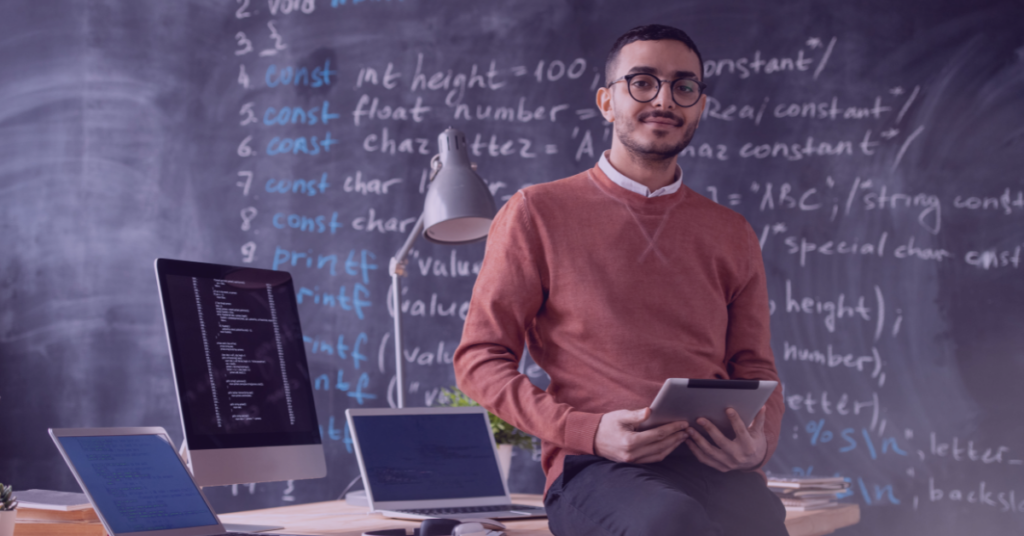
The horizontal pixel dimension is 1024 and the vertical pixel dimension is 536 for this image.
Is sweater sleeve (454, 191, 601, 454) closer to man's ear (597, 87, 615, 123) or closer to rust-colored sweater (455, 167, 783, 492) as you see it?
rust-colored sweater (455, 167, 783, 492)

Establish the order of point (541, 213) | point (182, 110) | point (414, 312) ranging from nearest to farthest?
point (541, 213), point (414, 312), point (182, 110)

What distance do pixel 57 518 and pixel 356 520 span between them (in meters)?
0.45

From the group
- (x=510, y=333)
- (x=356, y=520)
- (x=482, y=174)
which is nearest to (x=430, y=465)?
(x=356, y=520)

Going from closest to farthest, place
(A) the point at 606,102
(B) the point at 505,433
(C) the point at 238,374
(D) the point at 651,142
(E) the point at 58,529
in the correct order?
(E) the point at 58,529
(C) the point at 238,374
(D) the point at 651,142
(A) the point at 606,102
(B) the point at 505,433

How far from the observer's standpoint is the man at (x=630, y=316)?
4.06ft

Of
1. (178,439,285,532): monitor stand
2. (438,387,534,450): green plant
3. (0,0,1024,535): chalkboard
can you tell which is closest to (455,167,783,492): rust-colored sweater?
(178,439,285,532): monitor stand

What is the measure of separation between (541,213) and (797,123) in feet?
4.38

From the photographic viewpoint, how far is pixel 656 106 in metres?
1.47

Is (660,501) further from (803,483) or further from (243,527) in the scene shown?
(803,483)

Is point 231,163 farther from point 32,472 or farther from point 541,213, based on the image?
point 541,213

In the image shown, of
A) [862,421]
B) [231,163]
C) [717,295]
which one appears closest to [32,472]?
[231,163]

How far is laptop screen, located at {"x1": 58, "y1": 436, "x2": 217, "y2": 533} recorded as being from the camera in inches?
41.8

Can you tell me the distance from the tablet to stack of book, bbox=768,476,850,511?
64 centimetres

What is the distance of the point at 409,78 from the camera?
2.65 meters
